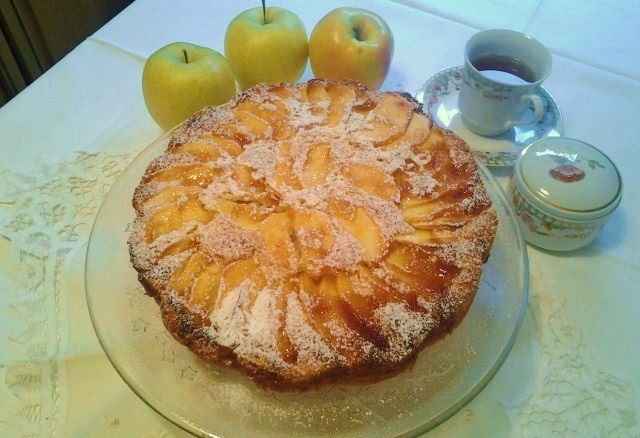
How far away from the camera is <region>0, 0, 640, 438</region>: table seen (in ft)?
3.37

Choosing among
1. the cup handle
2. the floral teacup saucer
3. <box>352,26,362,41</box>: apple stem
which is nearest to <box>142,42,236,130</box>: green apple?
<box>352,26,362,41</box>: apple stem

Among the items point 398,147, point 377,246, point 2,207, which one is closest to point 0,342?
point 2,207

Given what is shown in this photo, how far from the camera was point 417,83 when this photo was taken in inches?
64.4

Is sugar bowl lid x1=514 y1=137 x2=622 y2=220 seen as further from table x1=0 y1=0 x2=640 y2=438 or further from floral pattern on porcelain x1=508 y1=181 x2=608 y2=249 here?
table x1=0 y1=0 x2=640 y2=438

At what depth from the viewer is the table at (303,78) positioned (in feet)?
3.37

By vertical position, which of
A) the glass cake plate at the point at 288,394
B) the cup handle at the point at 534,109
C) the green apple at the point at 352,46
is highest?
the green apple at the point at 352,46

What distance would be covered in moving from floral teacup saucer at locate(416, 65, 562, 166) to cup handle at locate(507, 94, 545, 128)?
0.16 ft

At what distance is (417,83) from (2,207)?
1231 millimetres

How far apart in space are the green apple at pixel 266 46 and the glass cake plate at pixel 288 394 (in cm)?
67

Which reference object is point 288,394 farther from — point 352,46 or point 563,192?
point 352,46

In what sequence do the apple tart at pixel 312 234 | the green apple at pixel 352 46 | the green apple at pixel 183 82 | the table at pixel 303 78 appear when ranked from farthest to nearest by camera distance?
the green apple at pixel 352 46, the green apple at pixel 183 82, the table at pixel 303 78, the apple tart at pixel 312 234

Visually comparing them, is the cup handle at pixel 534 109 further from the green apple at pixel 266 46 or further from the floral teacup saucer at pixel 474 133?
the green apple at pixel 266 46

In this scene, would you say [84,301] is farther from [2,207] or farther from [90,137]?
[90,137]

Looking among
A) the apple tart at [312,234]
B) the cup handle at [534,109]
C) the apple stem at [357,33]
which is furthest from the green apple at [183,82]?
the cup handle at [534,109]
